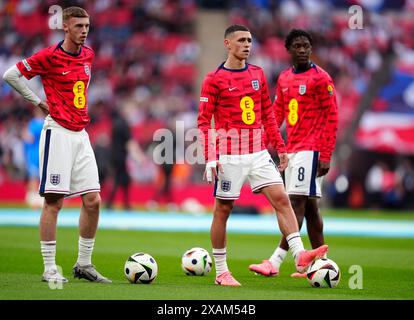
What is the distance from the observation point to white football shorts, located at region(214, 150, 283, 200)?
8805mm

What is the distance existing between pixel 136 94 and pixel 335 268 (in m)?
23.8

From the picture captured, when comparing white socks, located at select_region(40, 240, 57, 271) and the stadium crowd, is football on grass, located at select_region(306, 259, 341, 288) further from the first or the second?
the stadium crowd

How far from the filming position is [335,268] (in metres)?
8.44

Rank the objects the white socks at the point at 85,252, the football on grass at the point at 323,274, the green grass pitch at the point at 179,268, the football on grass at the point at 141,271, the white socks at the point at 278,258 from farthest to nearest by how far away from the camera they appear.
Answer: the white socks at the point at 278,258 → the white socks at the point at 85,252 → the football on grass at the point at 141,271 → the football on grass at the point at 323,274 → the green grass pitch at the point at 179,268

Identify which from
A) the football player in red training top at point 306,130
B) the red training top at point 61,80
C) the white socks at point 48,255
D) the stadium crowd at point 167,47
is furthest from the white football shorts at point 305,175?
the stadium crowd at point 167,47

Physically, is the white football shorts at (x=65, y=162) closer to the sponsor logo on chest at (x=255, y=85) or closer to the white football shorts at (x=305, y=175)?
the sponsor logo on chest at (x=255, y=85)

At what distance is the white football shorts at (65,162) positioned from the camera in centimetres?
866

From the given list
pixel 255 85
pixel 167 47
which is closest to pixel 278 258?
pixel 255 85

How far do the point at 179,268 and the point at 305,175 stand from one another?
73.9 inches

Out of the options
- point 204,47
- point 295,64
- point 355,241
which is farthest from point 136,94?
point 295,64

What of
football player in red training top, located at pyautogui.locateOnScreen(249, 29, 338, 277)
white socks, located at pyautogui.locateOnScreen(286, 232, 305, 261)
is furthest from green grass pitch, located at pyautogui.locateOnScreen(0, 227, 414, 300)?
football player in red training top, located at pyautogui.locateOnScreen(249, 29, 338, 277)

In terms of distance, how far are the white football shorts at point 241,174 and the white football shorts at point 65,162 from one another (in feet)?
4.18

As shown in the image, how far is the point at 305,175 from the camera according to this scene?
1005 cm

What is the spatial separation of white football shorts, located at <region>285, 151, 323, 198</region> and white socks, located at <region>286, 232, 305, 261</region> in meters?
1.28
